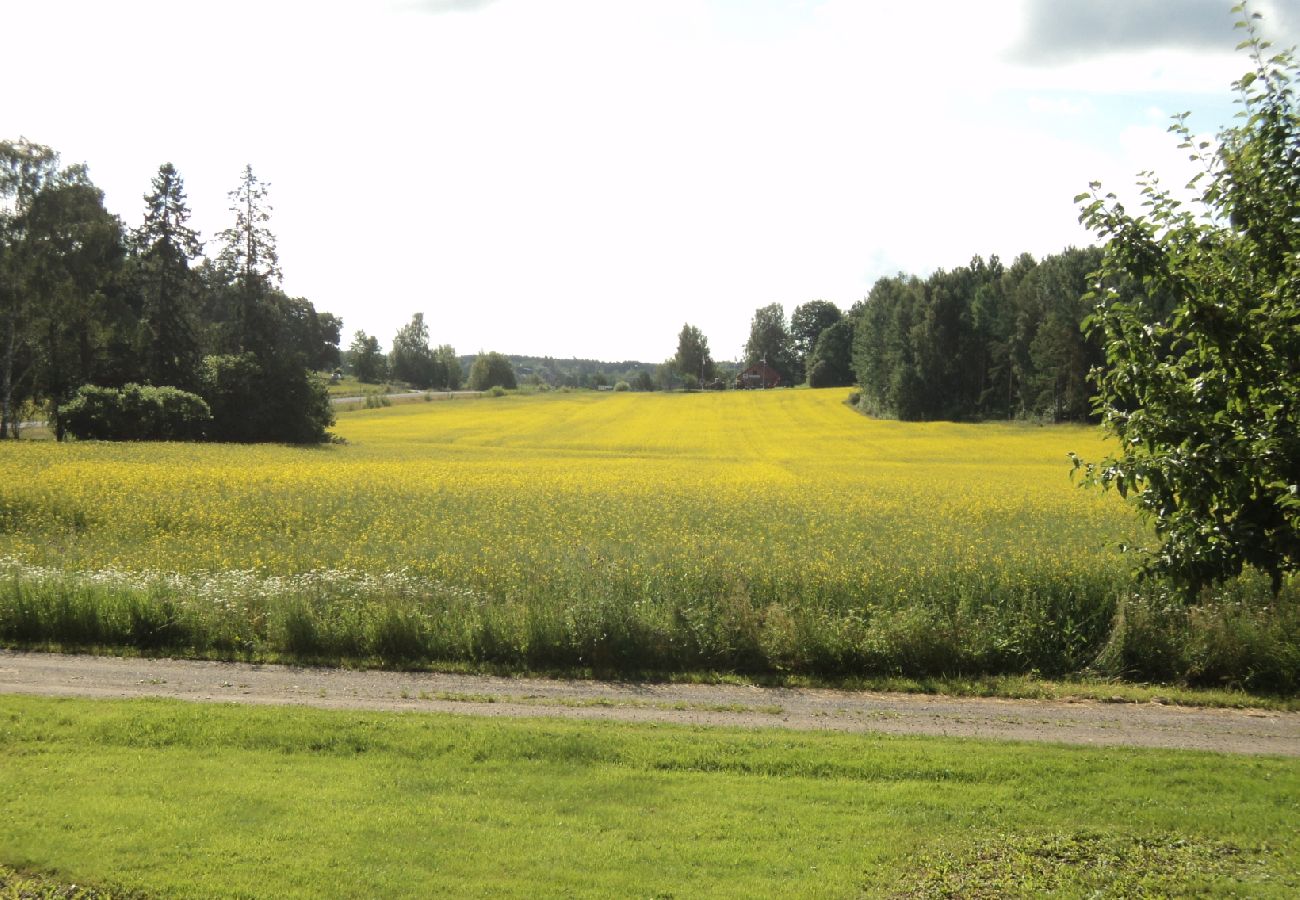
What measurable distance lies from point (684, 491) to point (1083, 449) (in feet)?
109

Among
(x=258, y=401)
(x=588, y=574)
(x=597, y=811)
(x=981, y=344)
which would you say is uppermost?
(x=981, y=344)

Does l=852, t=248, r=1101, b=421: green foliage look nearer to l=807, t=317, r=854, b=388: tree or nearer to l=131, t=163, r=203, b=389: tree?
l=807, t=317, r=854, b=388: tree

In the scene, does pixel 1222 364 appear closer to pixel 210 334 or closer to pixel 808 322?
pixel 210 334

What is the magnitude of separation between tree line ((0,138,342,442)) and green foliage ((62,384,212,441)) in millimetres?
65

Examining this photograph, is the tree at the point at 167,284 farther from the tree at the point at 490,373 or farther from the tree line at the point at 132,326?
the tree at the point at 490,373

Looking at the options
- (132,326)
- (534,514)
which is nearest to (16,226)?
(132,326)

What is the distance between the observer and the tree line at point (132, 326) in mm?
45469

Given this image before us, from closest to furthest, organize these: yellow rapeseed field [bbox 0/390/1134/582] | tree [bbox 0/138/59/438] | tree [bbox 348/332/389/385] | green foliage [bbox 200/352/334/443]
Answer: yellow rapeseed field [bbox 0/390/1134/582]
tree [bbox 0/138/59/438]
green foliage [bbox 200/352/334/443]
tree [bbox 348/332/389/385]

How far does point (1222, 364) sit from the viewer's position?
253 inches

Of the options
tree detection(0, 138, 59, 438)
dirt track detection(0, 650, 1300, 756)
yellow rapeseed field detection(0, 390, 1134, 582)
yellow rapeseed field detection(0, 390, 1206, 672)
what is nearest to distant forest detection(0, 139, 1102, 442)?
tree detection(0, 138, 59, 438)

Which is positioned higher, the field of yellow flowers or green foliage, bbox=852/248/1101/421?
green foliage, bbox=852/248/1101/421

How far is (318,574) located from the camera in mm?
15367

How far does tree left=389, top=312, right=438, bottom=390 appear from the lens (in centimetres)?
17225

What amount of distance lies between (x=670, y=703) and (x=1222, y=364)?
23.6 feet
